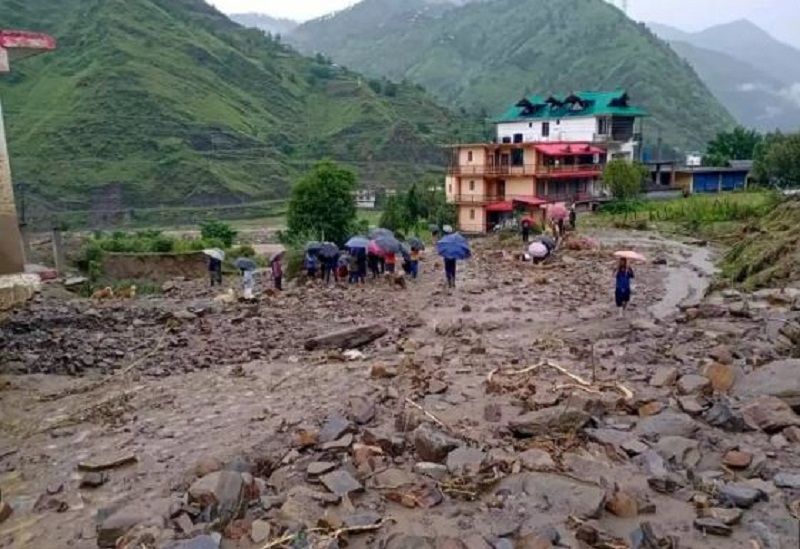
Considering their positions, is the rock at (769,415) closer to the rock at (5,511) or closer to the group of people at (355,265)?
the rock at (5,511)

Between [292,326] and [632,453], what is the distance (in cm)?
1085

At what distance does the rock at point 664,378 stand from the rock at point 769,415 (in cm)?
141

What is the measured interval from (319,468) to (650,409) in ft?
13.6

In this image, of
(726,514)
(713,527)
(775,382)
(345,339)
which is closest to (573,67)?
(345,339)

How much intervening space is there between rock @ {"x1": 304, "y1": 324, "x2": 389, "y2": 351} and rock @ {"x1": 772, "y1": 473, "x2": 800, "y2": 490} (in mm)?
9061

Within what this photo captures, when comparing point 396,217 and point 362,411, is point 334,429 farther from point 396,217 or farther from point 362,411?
point 396,217

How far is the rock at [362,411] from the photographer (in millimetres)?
9211

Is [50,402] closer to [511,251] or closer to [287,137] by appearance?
[511,251]

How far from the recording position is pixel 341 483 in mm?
7344

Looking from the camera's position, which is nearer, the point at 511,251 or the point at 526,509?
the point at 526,509

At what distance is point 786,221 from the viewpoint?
1081 inches

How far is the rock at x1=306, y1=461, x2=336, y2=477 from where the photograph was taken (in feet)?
25.1

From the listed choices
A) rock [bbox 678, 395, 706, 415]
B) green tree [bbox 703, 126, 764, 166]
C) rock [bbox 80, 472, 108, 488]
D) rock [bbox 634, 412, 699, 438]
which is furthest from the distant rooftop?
rock [bbox 80, 472, 108, 488]

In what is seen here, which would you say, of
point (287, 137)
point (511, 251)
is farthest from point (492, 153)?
point (287, 137)
